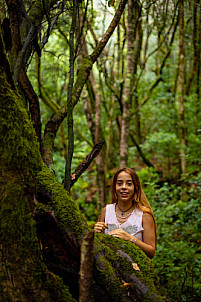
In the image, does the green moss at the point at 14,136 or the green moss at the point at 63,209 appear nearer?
the green moss at the point at 14,136

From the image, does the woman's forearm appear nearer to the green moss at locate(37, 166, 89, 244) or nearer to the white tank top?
the white tank top

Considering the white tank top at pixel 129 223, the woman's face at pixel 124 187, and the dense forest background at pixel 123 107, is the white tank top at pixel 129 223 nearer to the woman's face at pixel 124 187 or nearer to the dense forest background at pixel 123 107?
the woman's face at pixel 124 187

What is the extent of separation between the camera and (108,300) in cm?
160

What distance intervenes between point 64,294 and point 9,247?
0.43 m

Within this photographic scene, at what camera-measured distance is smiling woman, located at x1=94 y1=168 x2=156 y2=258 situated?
243 cm

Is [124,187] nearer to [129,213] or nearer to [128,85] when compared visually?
[129,213]

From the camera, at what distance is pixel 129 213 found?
2.65 metres

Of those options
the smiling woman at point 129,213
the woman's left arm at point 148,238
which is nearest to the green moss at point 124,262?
the woman's left arm at point 148,238

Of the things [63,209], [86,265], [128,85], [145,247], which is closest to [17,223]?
[63,209]

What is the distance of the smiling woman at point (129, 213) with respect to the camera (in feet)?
7.97

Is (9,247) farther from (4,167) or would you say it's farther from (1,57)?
(1,57)

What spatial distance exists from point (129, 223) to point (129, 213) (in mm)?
162

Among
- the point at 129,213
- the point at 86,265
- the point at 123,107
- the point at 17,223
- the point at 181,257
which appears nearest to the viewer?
the point at 86,265

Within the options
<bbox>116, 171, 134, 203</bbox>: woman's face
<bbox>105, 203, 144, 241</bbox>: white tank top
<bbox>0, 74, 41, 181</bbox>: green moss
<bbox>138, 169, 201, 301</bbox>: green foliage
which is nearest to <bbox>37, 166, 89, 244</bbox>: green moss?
<bbox>0, 74, 41, 181</bbox>: green moss
